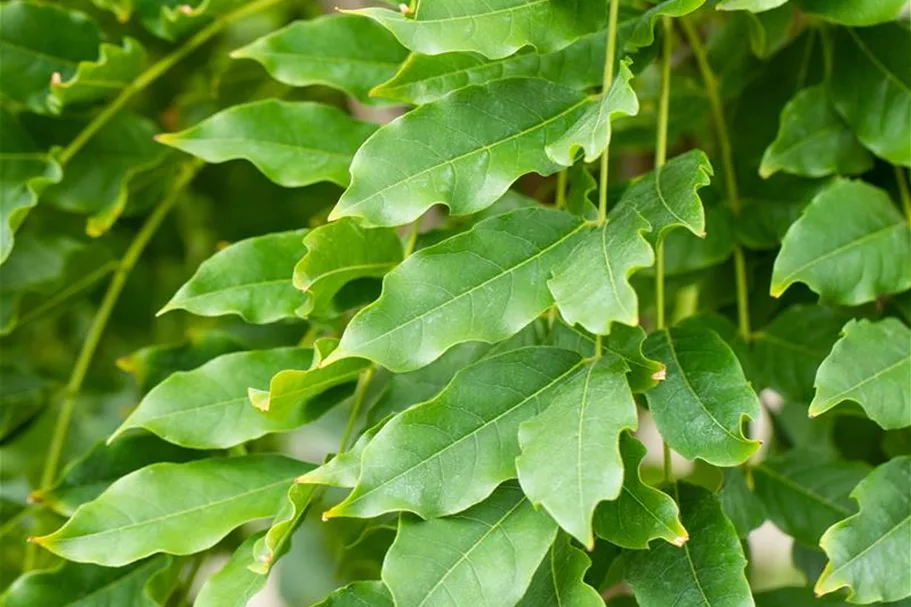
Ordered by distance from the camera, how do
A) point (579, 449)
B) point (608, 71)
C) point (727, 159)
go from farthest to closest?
1. point (727, 159)
2. point (608, 71)
3. point (579, 449)

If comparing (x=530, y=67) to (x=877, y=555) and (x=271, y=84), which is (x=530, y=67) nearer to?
(x=877, y=555)

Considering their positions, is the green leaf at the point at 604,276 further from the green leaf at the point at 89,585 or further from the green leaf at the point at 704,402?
the green leaf at the point at 89,585

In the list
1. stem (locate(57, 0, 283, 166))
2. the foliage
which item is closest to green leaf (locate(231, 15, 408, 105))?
the foliage

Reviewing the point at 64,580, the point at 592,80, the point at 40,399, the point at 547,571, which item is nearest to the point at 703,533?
the point at 547,571

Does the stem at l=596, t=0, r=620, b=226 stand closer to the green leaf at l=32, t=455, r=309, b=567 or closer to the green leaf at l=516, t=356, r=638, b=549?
the green leaf at l=516, t=356, r=638, b=549

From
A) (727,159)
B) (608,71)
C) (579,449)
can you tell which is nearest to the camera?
(579,449)

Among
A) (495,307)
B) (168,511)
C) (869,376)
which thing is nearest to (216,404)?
(168,511)

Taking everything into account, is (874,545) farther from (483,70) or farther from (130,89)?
(130,89)
